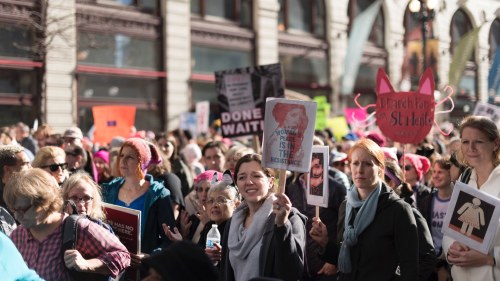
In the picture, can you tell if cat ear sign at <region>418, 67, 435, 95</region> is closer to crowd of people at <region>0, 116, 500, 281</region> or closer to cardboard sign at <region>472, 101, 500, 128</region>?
crowd of people at <region>0, 116, 500, 281</region>

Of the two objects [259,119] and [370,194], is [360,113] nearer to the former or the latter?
[259,119]

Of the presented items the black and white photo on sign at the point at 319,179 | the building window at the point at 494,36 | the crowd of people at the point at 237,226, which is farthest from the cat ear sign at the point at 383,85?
the building window at the point at 494,36

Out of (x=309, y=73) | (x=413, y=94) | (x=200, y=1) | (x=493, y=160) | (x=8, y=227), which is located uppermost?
(x=200, y=1)

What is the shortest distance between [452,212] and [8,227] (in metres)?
2.88

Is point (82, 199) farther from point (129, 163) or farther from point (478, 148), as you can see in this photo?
point (478, 148)

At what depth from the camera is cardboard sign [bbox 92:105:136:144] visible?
1366 cm

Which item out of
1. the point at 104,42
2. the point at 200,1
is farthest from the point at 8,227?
the point at 200,1

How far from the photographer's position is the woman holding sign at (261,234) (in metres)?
4.33

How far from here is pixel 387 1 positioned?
28.4 metres

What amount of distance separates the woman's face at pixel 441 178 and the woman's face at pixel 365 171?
8.39 ft

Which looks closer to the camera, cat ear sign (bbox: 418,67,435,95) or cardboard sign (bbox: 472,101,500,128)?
cat ear sign (bbox: 418,67,435,95)

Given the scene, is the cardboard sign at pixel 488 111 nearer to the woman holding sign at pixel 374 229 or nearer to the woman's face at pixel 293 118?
the woman holding sign at pixel 374 229

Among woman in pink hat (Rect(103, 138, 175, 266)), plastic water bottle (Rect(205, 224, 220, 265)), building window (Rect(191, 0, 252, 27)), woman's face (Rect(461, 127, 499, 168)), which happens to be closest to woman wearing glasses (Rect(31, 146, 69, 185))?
woman in pink hat (Rect(103, 138, 175, 266))

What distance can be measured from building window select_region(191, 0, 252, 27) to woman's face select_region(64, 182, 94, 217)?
17.7 metres
